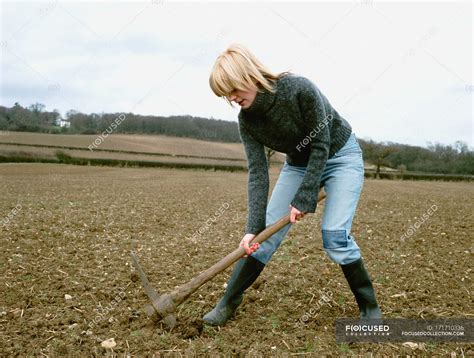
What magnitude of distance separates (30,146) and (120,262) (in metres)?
43.3

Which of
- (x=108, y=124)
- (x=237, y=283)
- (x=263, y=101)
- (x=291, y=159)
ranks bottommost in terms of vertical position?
(x=237, y=283)

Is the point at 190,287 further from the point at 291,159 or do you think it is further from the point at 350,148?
the point at 350,148

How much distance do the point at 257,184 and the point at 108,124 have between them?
5466 cm

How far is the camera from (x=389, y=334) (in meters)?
3.20

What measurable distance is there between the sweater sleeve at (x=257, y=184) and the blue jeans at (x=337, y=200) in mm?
150

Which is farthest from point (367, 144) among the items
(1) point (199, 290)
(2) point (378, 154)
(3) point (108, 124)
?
(1) point (199, 290)

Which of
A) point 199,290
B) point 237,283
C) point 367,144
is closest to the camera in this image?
point 237,283

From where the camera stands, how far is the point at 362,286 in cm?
328

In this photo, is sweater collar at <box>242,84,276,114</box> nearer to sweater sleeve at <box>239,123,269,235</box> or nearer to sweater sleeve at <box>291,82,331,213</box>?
sweater sleeve at <box>291,82,331,213</box>

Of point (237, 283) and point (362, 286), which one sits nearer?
point (362, 286)

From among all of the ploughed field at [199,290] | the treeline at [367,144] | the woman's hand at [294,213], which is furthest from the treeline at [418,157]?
the woman's hand at [294,213]

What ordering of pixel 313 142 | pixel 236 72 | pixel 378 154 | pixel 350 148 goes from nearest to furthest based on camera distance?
pixel 236 72, pixel 313 142, pixel 350 148, pixel 378 154

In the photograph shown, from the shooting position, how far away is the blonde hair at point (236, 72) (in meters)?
2.64

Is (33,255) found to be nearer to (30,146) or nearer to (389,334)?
(389,334)
